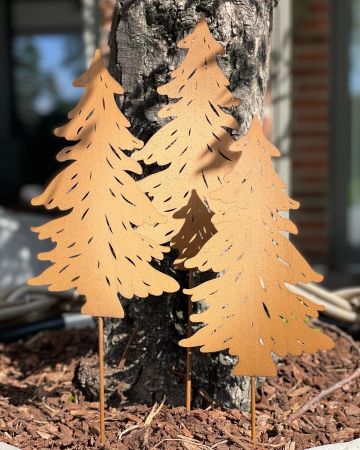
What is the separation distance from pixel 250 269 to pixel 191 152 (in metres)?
0.31

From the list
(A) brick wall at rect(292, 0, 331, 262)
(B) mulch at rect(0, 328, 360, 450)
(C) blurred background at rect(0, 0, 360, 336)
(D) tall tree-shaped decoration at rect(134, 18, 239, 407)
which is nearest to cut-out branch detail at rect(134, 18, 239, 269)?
(D) tall tree-shaped decoration at rect(134, 18, 239, 407)

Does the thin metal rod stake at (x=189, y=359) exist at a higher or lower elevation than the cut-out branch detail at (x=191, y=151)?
lower

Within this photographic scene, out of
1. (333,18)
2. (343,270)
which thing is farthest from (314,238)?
(333,18)

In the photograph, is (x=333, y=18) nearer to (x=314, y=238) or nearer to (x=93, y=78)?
(x=314, y=238)

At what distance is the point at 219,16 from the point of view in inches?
66.9

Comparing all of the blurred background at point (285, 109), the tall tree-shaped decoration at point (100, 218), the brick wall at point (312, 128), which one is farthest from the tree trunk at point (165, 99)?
the brick wall at point (312, 128)

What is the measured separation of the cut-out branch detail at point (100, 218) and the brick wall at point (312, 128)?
3.72 meters

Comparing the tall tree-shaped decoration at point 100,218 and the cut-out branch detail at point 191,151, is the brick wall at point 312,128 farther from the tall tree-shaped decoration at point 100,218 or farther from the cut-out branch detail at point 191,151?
the tall tree-shaped decoration at point 100,218

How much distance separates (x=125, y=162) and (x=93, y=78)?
0.63 feet

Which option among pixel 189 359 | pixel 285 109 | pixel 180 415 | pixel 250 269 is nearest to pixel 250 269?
pixel 250 269

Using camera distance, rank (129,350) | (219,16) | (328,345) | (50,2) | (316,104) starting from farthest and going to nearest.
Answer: (50,2)
(316,104)
(129,350)
(219,16)
(328,345)

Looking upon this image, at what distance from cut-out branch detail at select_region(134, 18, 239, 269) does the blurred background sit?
4.26 ft

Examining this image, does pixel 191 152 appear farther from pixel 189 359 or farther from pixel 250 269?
pixel 189 359

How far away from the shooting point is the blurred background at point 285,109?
3.27m
